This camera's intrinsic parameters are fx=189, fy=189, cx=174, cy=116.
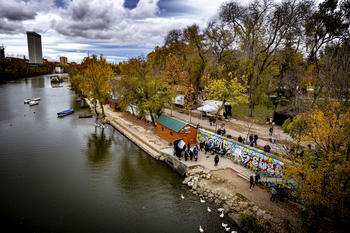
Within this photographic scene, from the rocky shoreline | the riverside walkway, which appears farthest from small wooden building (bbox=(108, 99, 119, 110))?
the rocky shoreline

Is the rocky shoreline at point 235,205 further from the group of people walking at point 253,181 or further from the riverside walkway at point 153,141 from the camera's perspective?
the riverside walkway at point 153,141

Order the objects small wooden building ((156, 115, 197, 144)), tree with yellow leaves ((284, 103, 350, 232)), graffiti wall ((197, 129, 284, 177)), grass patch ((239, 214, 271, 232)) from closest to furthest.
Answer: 1. tree with yellow leaves ((284, 103, 350, 232))
2. grass patch ((239, 214, 271, 232))
3. graffiti wall ((197, 129, 284, 177))
4. small wooden building ((156, 115, 197, 144))

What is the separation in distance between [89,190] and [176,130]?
10.9 metres

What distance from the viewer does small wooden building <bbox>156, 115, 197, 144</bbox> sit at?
875 inches

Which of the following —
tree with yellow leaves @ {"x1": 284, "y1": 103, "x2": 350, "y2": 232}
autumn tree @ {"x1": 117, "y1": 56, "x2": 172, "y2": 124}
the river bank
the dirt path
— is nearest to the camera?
tree with yellow leaves @ {"x1": 284, "y1": 103, "x2": 350, "y2": 232}

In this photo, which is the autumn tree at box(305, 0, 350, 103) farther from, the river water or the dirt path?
the river water

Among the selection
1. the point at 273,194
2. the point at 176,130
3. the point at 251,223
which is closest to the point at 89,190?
the point at 176,130

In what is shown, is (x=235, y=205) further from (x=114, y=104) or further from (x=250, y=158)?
(x=114, y=104)

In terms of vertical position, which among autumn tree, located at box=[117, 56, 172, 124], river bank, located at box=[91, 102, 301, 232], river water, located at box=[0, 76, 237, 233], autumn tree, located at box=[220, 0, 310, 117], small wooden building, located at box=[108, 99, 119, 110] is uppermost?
autumn tree, located at box=[220, 0, 310, 117]

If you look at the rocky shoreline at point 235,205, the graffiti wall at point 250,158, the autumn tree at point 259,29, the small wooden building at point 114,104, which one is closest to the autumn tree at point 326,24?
the autumn tree at point 259,29

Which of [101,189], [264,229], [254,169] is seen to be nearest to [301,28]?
[254,169]

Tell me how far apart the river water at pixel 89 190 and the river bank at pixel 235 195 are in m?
0.83

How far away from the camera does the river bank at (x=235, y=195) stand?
1186cm

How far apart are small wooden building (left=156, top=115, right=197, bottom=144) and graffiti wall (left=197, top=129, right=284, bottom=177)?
1.93 m
